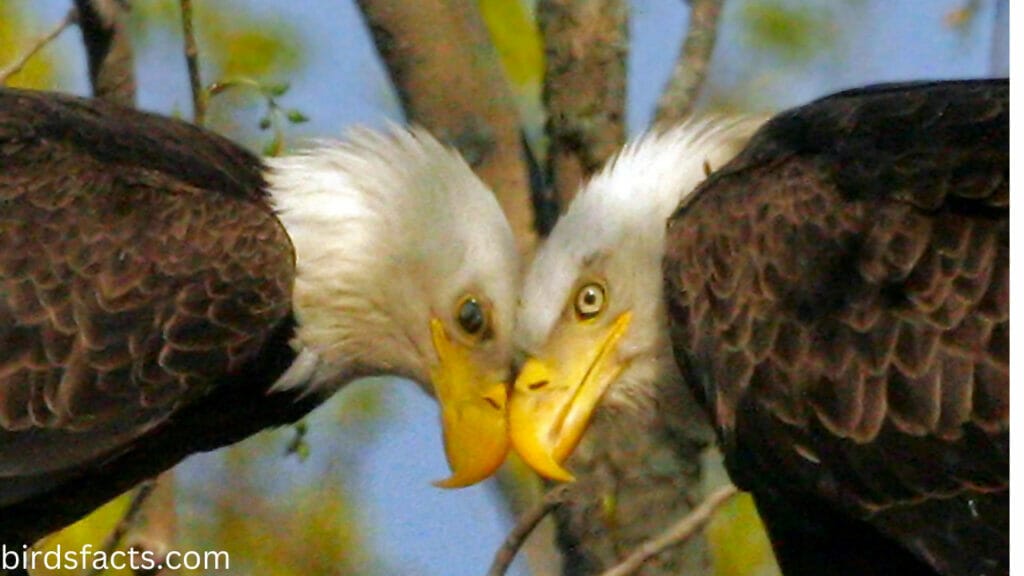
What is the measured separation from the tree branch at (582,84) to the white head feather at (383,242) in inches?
14.5

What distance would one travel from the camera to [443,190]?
698 cm

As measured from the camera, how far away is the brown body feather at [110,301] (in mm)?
6527

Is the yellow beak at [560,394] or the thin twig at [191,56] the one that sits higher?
the thin twig at [191,56]

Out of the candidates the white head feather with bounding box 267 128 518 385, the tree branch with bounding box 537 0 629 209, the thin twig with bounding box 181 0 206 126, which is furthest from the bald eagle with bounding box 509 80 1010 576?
the thin twig with bounding box 181 0 206 126

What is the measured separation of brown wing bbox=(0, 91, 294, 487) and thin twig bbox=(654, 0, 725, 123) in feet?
3.81

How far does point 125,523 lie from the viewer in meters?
6.18

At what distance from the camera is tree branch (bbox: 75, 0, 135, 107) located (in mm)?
6781

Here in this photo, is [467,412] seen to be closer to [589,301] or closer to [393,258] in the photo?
[589,301]

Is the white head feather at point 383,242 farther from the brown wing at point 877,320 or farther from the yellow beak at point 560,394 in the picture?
the brown wing at point 877,320

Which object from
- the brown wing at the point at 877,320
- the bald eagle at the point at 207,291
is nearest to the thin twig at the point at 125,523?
the bald eagle at the point at 207,291

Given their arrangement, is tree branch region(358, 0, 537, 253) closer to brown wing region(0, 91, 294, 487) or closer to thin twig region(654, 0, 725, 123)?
thin twig region(654, 0, 725, 123)

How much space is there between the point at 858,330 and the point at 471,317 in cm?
122
